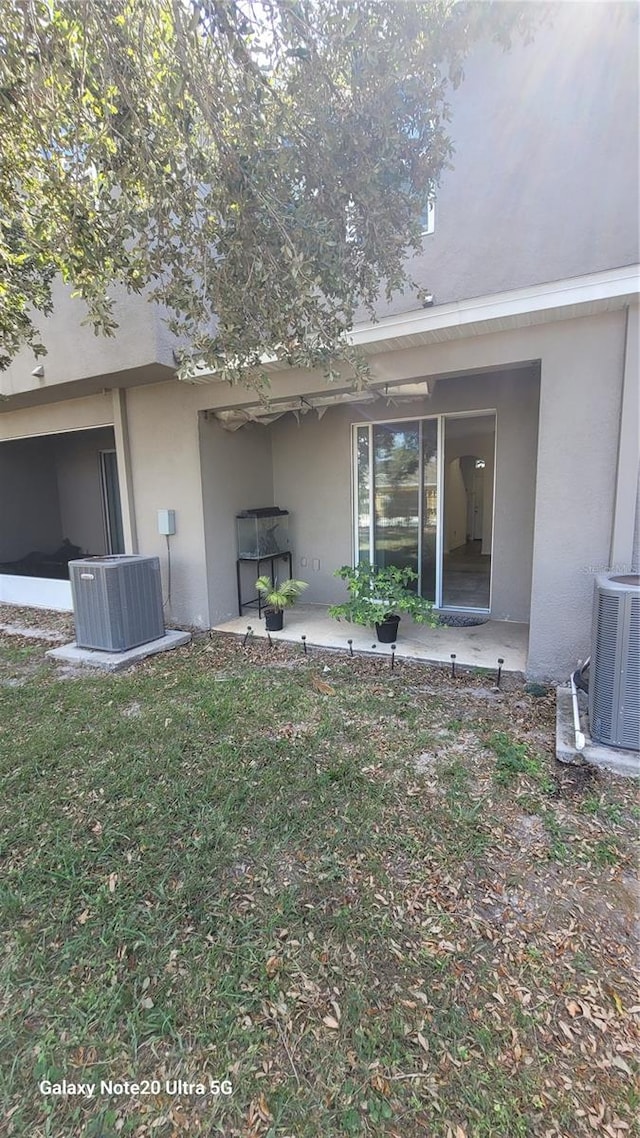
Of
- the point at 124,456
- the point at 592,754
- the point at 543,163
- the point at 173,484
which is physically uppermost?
the point at 543,163

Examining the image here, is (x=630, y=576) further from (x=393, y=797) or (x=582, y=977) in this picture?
(x=582, y=977)

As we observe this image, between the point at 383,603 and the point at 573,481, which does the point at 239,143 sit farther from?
the point at 383,603

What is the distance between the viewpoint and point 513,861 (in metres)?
2.29

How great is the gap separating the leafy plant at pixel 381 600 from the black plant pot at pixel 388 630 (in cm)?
5

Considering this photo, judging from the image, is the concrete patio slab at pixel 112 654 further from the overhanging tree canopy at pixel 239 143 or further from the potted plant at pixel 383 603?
the overhanging tree canopy at pixel 239 143

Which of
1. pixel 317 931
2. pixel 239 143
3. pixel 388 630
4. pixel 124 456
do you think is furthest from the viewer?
pixel 124 456

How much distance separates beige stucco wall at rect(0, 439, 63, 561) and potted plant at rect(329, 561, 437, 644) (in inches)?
281

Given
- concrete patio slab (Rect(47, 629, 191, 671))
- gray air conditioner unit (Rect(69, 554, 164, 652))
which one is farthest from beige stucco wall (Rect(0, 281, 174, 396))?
concrete patio slab (Rect(47, 629, 191, 671))

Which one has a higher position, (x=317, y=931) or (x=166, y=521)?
(x=166, y=521)

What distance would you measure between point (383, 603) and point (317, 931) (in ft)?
11.6

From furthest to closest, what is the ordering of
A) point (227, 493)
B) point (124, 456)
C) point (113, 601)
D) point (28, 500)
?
point (28, 500)
point (124, 456)
point (227, 493)
point (113, 601)

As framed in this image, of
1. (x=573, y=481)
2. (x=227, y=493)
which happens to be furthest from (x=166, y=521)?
(x=573, y=481)

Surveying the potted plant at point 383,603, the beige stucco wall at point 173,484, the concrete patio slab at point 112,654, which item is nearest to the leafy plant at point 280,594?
the potted plant at point 383,603

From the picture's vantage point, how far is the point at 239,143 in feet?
9.40
